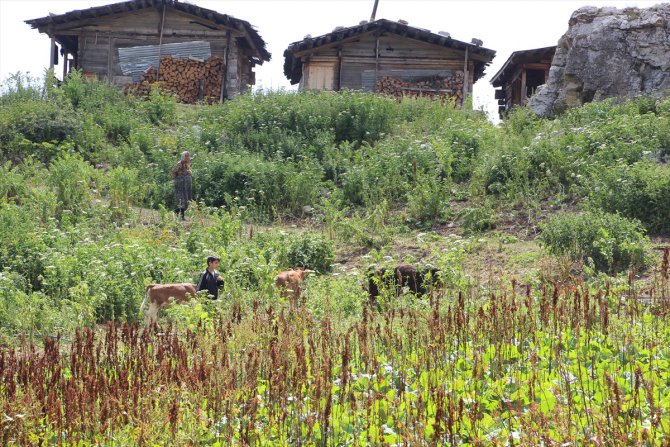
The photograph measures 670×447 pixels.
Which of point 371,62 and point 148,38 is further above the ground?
point 148,38

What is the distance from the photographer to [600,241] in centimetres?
1067

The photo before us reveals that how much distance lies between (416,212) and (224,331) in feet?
29.9

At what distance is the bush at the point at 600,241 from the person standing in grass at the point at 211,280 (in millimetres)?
4207

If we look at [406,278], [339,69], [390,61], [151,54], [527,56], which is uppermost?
[527,56]

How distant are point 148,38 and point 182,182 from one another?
522 inches

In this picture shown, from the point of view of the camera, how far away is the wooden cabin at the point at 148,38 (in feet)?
89.0

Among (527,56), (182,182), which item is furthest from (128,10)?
(182,182)

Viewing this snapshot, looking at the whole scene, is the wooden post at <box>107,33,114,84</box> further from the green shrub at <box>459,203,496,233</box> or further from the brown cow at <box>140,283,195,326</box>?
the brown cow at <box>140,283,195,326</box>

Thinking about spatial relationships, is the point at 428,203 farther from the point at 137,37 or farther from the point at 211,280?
the point at 137,37

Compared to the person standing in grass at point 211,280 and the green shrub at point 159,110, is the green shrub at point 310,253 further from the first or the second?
the green shrub at point 159,110

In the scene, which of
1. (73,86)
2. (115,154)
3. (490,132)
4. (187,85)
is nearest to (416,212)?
(490,132)

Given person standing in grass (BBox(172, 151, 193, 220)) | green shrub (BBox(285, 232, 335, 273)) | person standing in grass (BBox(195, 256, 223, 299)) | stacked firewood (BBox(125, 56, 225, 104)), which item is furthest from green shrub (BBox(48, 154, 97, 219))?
stacked firewood (BBox(125, 56, 225, 104))

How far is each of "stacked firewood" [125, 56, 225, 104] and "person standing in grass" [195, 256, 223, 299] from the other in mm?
17106

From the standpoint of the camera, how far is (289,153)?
18625 mm
